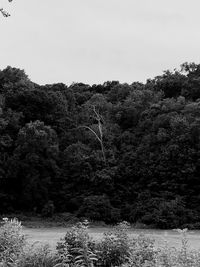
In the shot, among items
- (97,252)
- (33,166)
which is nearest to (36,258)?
(97,252)

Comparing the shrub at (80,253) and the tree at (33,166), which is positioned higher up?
the tree at (33,166)

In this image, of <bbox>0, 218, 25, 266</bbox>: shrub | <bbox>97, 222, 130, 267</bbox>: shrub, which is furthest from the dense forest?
<bbox>0, 218, 25, 266</bbox>: shrub

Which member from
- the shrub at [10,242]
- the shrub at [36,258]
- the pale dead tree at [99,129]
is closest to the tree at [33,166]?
the pale dead tree at [99,129]

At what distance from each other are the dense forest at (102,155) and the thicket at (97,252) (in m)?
19.7

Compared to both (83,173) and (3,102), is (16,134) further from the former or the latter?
(83,173)

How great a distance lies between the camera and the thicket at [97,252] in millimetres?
5016

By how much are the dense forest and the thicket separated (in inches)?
775

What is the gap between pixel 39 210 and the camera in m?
29.5

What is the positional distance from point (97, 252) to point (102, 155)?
81.2 feet

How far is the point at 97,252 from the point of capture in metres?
6.86

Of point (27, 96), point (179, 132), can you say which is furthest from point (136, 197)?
point (27, 96)

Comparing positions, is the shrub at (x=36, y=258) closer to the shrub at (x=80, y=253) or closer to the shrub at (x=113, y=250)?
the shrub at (x=80, y=253)

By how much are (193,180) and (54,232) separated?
8.79 m

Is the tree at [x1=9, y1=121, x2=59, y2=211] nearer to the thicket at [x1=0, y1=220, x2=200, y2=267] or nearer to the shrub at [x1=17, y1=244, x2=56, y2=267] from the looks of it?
the thicket at [x1=0, y1=220, x2=200, y2=267]
